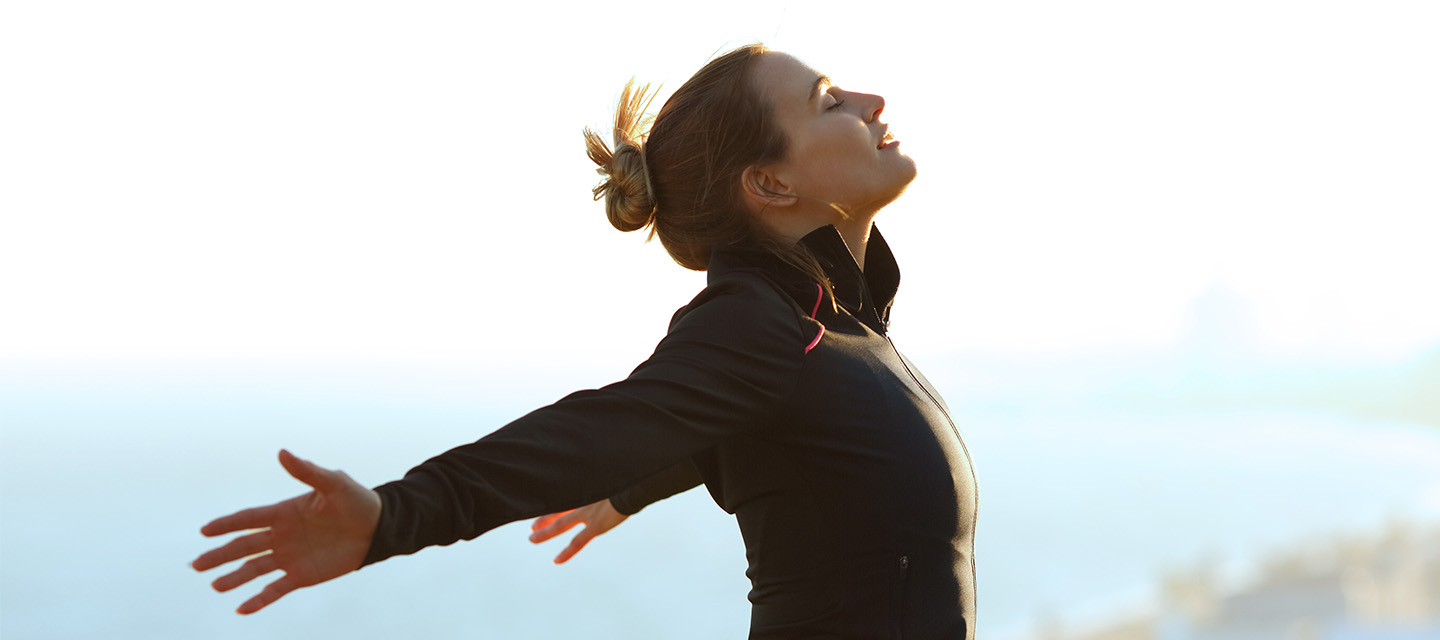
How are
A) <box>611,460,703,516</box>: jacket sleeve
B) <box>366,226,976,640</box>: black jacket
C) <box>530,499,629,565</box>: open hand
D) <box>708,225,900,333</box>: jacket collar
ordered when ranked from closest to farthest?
1. <box>366,226,976,640</box>: black jacket
2. <box>708,225,900,333</box>: jacket collar
3. <box>611,460,703,516</box>: jacket sleeve
4. <box>530,499,629,565</box>: open hand

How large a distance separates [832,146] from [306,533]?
2.18ft

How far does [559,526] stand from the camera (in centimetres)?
137

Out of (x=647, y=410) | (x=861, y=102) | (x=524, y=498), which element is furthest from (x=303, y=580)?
(x=861, y=102)

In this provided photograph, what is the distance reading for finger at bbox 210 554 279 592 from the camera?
2.20 feet

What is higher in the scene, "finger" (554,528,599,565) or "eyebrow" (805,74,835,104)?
"eyebrow" (805,74,835,104)

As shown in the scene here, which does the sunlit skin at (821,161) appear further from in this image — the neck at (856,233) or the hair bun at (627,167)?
the hair bun at (627,167)

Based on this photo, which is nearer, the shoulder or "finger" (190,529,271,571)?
"finger" (190,529,271,571)

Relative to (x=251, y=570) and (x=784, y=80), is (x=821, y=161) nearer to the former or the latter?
(x=784, y=80)

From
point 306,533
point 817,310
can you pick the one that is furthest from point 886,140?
point 306,533

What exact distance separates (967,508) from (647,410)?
39 cm

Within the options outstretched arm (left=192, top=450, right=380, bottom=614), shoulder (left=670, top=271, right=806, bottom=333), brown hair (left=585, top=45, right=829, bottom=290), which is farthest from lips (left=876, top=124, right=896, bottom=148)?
outstretched arm (left=192, top=450, right=380, bottom=614)

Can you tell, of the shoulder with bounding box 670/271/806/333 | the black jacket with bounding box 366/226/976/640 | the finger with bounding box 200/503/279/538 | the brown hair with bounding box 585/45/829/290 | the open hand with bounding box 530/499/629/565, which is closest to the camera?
the finger with bounding box 200/503/279/538

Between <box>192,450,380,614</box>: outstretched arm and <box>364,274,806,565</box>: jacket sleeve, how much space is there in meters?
0.01

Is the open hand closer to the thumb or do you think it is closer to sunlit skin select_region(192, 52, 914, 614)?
sunlit skin select_region(192, 52, 914, 614)
